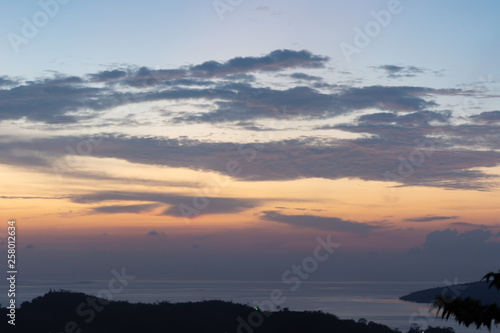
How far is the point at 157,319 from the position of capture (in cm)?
11688

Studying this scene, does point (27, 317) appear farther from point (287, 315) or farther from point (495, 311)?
point (495, 311)

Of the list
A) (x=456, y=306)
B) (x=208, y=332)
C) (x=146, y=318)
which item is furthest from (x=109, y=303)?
(x=456, y=306)

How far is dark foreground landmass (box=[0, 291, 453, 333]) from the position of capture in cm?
10838

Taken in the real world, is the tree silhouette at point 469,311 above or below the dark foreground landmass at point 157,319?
above

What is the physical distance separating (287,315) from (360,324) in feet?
52.0

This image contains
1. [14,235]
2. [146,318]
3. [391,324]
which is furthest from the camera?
[391,324]

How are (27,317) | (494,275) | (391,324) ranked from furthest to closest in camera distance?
(391,324), (27,317), (494,275)

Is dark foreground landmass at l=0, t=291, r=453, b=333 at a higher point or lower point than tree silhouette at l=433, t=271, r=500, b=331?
lower

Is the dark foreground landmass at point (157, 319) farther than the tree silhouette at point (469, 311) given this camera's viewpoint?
Yes

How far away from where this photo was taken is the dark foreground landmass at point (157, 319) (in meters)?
108

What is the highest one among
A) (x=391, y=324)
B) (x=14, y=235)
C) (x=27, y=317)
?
(x=14, y=235)

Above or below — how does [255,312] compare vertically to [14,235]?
below

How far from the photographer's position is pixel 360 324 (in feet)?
387

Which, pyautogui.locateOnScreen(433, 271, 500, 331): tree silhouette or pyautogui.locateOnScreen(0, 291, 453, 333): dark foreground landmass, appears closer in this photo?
pyautogui.locateOnScreen(433, 271, 500, 331): tree silhouette
